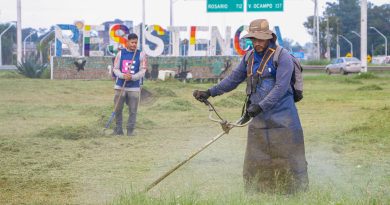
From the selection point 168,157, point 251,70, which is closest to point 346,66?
point 168,157

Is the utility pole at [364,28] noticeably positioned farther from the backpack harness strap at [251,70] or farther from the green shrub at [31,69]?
the backpack harness strap at [251,70]

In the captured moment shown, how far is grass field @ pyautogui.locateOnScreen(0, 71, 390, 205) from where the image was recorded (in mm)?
7590

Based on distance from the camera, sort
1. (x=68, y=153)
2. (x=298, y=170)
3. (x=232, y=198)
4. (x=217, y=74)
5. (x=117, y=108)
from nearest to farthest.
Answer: (x=232, y=198)
(x=298, y=170)
(x=68, y=153)
(x=117, y=108)
(x=217, y=74)

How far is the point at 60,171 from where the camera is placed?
9.66 m

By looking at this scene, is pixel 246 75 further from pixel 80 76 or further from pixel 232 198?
pixel 80 76

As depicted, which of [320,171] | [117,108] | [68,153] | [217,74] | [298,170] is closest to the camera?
[298,170]

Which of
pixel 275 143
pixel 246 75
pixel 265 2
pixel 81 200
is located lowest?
pixel 81 200

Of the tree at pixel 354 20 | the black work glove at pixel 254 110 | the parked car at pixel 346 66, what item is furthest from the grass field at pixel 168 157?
the tree at pixel 354 20

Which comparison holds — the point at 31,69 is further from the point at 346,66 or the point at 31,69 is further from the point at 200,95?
the point at 200,95

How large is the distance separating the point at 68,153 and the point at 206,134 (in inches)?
129

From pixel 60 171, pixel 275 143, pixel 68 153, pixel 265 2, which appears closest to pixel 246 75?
pixel 275 143

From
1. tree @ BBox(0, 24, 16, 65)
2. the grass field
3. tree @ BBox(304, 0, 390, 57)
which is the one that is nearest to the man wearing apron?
the grass field

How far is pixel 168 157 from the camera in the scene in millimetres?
10867

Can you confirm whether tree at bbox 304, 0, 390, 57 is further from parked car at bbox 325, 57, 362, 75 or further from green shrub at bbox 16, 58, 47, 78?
green shrub at bbox 16, 58, 47, 78
